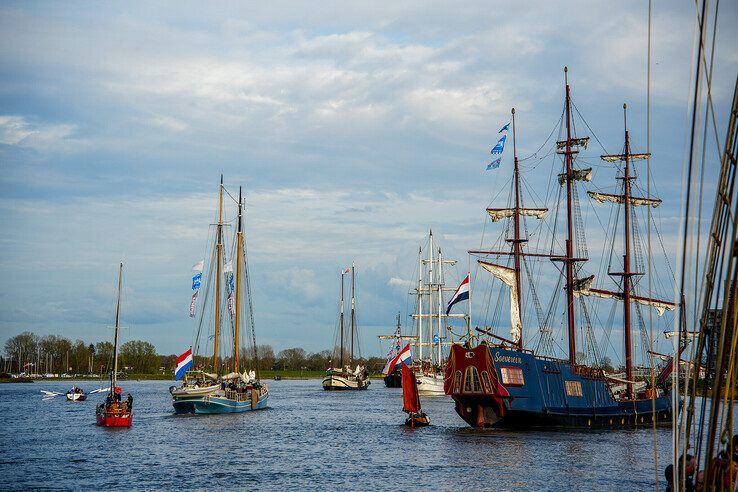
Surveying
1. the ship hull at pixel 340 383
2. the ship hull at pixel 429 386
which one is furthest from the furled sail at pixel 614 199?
the ship hull at pixel 340 383

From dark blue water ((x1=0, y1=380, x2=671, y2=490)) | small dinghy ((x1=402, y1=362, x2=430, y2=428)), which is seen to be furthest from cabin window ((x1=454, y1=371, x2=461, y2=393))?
small dinghy ((x1=402, y1=362, x2=430, y2=428))

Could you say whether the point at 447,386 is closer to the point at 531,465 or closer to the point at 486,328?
the point at 486,328

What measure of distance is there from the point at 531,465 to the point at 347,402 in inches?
3161

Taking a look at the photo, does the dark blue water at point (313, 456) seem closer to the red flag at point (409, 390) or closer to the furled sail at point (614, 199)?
the red flag at point (409, 390)

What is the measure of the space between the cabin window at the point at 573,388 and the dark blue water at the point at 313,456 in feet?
13.4

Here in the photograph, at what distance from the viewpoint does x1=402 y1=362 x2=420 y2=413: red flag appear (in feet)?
227

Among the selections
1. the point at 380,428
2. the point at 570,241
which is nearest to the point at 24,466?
the point at 380,428

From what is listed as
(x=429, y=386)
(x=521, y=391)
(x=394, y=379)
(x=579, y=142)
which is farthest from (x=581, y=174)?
(x=394, y=379)

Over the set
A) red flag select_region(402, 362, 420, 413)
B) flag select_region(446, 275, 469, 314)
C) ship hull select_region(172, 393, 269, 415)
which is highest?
flag select_region(446, 275, 469, 314)

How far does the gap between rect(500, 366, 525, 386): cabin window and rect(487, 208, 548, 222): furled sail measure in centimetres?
2466

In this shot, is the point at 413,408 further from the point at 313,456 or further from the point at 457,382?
the point at 313,456

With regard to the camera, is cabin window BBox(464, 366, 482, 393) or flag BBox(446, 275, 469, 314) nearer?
cabin window BBox(464, 366, 482, 393)

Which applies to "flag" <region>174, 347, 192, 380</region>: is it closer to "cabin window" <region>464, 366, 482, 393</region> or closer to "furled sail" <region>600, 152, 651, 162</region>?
"cabin window" <region>464, 366, 482, 393</region>

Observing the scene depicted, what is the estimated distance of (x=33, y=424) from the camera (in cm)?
8262
